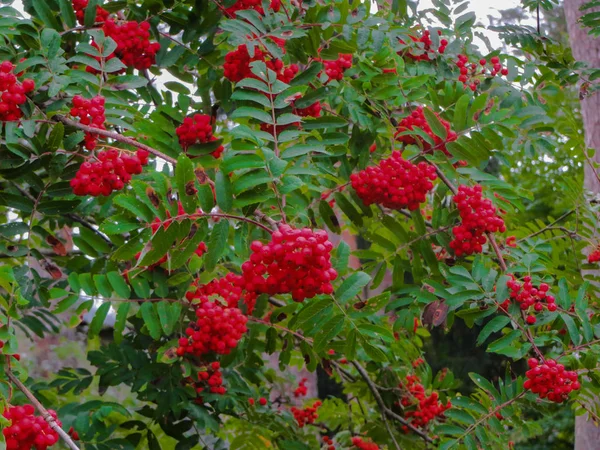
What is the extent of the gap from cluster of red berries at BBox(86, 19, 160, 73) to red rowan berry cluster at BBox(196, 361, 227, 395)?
1285mm

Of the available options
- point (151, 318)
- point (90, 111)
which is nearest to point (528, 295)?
point (151, 318)

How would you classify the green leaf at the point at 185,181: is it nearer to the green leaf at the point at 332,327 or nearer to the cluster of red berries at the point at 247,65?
the green leaf at the point at 332,327

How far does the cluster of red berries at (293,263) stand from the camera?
1.51 metres

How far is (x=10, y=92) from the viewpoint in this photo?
197cm

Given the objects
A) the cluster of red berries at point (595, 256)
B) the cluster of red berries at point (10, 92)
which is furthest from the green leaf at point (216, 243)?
the cluster of red berries at point (595, 256)

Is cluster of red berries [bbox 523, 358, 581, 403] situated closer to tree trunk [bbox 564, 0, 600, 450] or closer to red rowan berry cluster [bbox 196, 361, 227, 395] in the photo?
red rowan berry cluster [bbox 196, 361, 227, 395]

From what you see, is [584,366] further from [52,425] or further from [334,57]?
[52,425]

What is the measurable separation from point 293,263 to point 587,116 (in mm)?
3283

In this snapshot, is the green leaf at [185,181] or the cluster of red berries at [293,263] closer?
the cluster of red berries at [293,263]

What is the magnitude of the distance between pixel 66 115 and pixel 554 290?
1.90 meters

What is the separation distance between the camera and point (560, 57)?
356cm

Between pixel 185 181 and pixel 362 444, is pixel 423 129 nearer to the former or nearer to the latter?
pixel 185 181

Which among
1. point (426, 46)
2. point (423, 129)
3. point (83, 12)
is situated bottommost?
point (423, 129)

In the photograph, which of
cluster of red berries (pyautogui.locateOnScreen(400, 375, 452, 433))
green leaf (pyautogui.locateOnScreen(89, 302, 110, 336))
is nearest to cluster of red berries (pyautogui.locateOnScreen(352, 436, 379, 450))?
cluster of red berries (pyautogui.locateOnScreen(400, 375, 452, 433))
